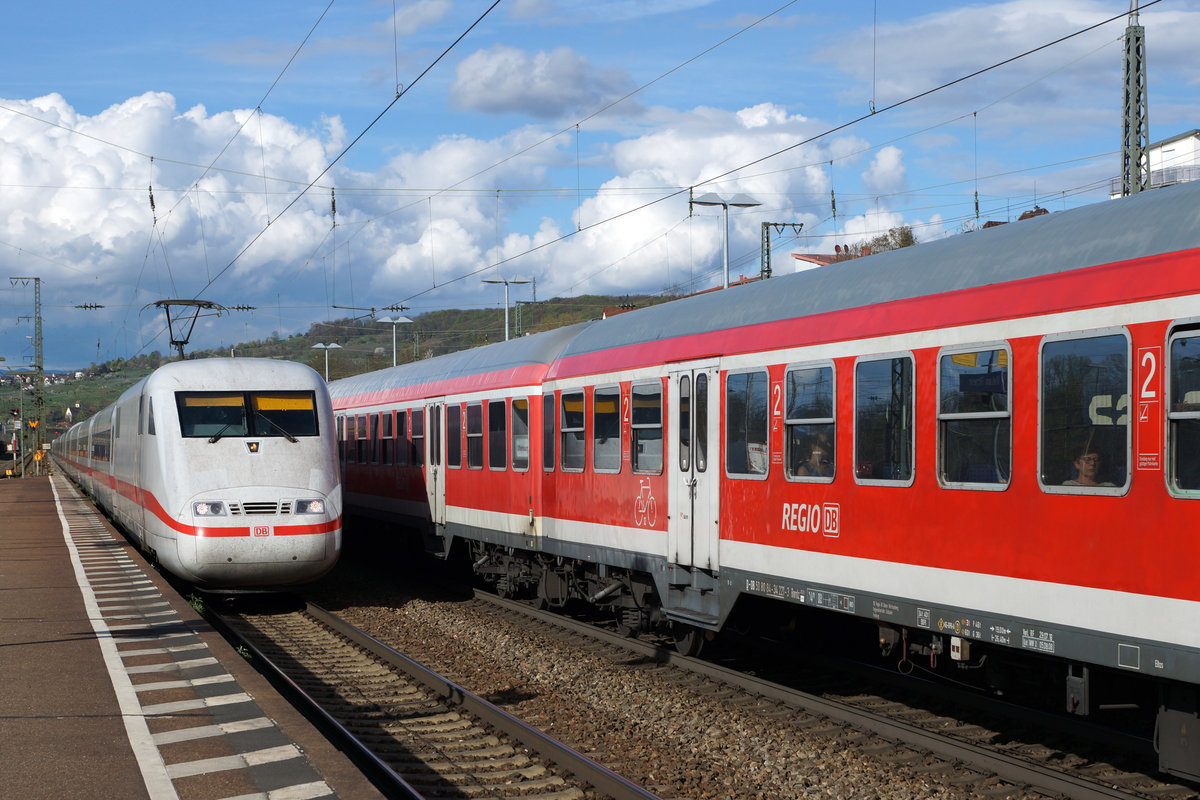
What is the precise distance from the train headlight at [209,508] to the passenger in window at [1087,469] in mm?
10851

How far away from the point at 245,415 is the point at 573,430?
4.76 metres

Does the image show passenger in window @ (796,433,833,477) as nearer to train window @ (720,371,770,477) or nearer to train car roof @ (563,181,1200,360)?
train window @ (720,371,770,477)

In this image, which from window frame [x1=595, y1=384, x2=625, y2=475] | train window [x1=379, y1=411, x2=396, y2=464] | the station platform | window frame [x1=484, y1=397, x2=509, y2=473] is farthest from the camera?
train window [x1=379, y1=411, x2=396, y2=464]

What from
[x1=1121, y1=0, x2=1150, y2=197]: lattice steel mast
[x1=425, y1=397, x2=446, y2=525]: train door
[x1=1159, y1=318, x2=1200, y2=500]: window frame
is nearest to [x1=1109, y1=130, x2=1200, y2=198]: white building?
[x1=1121, y1=0, x2=1150, y2=197]: lattice steel mast

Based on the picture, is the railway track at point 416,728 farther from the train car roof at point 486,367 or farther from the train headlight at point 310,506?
the train car roof at point 486,367

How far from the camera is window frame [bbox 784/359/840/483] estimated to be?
353 inches

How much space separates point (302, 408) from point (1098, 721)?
1074 cm

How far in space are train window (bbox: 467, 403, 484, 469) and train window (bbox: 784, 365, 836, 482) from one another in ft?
26.0

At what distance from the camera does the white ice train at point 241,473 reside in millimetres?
14773

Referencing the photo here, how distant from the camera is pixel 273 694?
933 cm

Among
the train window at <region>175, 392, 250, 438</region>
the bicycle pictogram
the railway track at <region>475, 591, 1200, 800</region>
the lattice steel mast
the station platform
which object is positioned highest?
the lattice steel mast

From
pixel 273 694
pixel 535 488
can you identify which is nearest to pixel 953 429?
pixel 273 694

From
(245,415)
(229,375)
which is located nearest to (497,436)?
(245,415)

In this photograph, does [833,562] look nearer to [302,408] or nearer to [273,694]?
[273,694]
